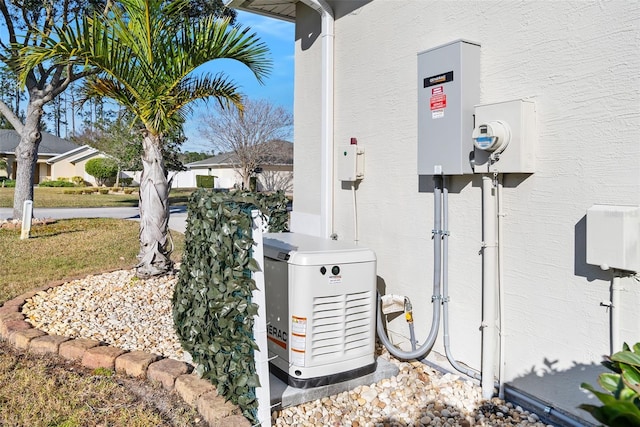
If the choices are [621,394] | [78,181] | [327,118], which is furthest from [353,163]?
[78,181]

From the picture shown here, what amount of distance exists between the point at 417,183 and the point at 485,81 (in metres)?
0.82

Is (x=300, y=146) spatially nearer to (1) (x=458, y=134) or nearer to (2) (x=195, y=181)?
(1) (x=458, y=134)

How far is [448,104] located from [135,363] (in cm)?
270

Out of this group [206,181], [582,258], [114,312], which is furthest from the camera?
[206,181]

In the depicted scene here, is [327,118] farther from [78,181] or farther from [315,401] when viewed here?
[78,181]

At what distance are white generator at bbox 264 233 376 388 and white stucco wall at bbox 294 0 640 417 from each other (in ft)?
2.07

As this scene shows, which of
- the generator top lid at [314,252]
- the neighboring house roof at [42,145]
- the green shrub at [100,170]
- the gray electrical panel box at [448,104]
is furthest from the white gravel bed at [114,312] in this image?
the neighboring house roof at [42,145]

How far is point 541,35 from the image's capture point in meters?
2.60

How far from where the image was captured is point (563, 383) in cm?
254

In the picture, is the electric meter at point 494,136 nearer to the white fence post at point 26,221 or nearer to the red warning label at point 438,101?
the red warning label at point 438,101

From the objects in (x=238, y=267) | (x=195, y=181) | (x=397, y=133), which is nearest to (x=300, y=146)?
(x=397, y=133)

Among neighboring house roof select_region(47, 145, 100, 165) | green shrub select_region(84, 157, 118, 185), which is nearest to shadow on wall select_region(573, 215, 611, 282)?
green shrub select_region(84, 157, 118, 185)

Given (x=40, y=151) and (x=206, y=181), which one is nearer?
(x=206, y=181)

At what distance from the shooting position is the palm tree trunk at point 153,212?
5195 mm
